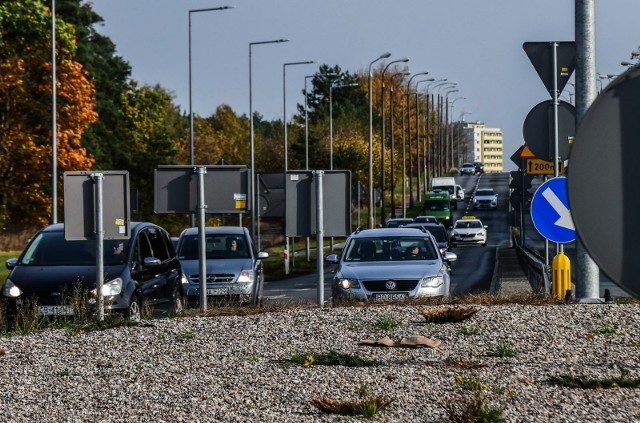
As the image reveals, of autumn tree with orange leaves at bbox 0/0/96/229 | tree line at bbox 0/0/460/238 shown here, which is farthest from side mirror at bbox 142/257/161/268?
autumn tree with orange leaves at bbox 0/0/96/229

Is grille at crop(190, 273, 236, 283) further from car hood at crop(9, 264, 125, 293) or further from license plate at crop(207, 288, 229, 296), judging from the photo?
car hood at crop(9, 264, 125, 293)

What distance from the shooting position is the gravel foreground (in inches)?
315

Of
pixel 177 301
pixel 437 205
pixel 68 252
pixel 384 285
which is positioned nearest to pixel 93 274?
pixel 68 252

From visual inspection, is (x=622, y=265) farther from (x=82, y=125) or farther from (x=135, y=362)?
(x=82, y=125)

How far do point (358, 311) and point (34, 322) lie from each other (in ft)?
10.7

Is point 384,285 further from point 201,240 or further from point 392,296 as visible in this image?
point 201,240

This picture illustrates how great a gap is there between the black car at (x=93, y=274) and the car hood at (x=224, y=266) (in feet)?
12.4

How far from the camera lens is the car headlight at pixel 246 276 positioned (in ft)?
77.4

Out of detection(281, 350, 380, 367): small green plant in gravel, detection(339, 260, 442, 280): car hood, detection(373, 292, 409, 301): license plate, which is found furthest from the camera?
detection(339, 260, 442, 280): car hood

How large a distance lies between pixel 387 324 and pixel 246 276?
39.2ft

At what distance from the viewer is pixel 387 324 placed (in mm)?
11891

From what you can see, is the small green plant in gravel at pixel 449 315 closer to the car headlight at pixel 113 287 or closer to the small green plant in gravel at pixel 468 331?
the small green plant in gravel at pixel 468 331

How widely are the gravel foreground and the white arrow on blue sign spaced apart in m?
2.21

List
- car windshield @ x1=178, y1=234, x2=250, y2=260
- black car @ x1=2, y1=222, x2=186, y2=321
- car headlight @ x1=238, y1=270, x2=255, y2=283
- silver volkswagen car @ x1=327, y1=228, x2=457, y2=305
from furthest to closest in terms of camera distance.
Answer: car windshield @ x1=178, y1=234, x2=250, y2=260, car headlight @ x1=238, y1=270, x2=255, y2=283, silver volkswagen car @ x1=327, y1=228, x2=457, y2=305, black car @ x1=2, y1=222, x2=186, y2=321
